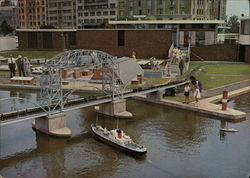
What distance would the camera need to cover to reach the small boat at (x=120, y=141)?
20.6 metres

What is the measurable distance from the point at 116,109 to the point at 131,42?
1435 inches

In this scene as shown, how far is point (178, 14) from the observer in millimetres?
103250

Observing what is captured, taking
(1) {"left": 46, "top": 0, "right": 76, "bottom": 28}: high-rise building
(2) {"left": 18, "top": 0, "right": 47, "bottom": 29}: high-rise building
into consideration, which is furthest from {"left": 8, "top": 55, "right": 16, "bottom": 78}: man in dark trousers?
(2) {"left": 18, "top": 0, "right": 47, "bottom": 29}: high-rise building

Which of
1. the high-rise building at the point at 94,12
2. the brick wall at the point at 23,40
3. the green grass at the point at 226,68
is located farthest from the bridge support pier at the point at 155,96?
the high-rise building at the point at 94,12

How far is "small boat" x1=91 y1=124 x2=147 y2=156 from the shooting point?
20578 mm

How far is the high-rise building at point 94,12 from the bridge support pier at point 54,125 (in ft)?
301

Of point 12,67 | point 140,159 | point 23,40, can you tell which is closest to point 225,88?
point 140,159

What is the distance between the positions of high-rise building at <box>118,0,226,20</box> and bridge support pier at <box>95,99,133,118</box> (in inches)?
2803

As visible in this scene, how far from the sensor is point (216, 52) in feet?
200

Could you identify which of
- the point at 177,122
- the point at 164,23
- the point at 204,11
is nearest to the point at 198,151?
the point at 177,122

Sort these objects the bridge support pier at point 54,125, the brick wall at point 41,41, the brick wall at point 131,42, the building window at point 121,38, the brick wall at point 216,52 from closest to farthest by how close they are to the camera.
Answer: the bridge support pier at point 54,125 < the brick wall at point 216,52 < the brick wall at point 131,42 < the building window at point 121,38 < the brick wall at point 41,41

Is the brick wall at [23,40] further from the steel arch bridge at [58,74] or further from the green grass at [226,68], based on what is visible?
the steel arch bridge at [58,74]

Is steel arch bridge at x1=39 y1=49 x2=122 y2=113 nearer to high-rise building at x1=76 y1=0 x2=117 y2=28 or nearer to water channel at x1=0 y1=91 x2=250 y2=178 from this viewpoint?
water channel at x1=0 y1=91 x2=250 y2=178

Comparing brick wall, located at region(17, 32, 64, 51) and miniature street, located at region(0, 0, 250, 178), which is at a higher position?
brick wall, located at region(17, 32, 64, 51)
